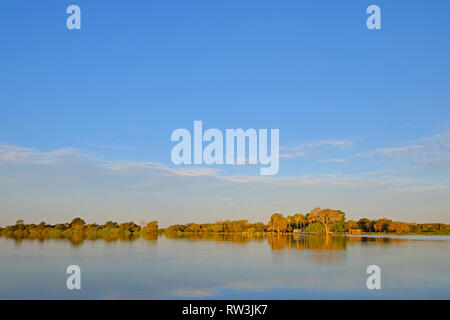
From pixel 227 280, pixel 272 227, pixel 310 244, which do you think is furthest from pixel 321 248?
pixel 272 227

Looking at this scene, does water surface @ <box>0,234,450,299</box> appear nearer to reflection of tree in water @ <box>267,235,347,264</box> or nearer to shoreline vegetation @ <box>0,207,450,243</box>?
reflection of tree in water @ <box>267,235,347,264</box>

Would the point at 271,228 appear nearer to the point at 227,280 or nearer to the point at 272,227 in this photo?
the point at 272,227

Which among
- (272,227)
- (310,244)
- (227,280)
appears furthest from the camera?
(272,227)

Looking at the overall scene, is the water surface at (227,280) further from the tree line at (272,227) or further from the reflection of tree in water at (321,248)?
the tree line at (272,227)

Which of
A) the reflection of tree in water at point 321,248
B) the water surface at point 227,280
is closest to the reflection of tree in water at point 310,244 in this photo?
the reflection of tree in water at point 321,248

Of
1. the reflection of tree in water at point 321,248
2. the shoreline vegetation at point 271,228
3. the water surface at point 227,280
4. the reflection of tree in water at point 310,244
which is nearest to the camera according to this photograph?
the water surface at point 227,280

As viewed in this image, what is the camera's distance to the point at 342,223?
9394 cm

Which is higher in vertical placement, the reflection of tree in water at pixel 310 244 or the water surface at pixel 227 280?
the water surface at pixel 227 280

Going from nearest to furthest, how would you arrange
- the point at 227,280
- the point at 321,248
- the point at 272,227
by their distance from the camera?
the point at 227,280, the point at 321,248, the point at 272,227

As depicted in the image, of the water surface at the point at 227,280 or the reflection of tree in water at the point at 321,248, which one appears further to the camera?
the reflection of tree in water at the point at 321,248

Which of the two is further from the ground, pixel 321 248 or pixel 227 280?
pixel 227 280
